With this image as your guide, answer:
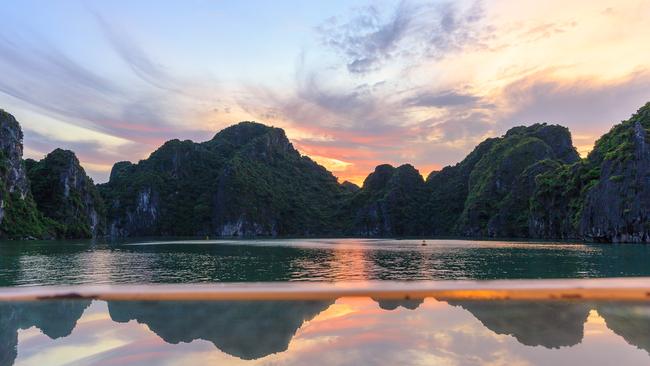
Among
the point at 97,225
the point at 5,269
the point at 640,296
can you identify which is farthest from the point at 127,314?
the point at 97,225

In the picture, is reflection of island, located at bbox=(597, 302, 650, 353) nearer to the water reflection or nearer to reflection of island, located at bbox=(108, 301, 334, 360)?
the water reflection

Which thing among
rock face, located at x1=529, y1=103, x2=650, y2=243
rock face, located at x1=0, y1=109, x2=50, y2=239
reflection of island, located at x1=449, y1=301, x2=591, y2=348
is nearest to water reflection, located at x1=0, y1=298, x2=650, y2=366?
reflection of island, located at x1=449, y1=301, x2=591, y2=348

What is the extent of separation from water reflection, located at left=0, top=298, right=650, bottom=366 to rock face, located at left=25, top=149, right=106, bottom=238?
482 ft

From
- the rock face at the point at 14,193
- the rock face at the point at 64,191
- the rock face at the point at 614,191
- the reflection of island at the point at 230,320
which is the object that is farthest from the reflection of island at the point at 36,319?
the rock face at the point at 64,191

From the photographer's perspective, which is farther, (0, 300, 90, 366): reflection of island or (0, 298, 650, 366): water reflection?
(0, 300, 90, 366): reflection of island

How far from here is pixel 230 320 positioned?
12.5 m

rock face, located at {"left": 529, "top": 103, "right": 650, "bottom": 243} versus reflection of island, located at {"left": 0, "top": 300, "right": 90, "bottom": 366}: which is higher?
rock face, located at {"left": 529, "top": 103, "right": 650, "bottom": 243}

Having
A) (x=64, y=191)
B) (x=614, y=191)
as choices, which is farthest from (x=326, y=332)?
(x=64, y=191)

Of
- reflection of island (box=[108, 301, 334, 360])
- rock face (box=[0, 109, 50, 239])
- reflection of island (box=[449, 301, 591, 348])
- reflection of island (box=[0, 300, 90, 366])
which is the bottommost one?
reflection of island (box=[0, 300, 90, 366])

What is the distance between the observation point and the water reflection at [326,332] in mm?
9133

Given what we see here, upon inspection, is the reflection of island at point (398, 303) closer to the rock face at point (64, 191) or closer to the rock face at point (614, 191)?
the rock face at point (614, 191)

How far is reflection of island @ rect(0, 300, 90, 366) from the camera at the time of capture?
10.2 metres

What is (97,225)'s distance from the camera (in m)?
174

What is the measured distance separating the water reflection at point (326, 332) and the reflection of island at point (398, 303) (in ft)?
0.11
